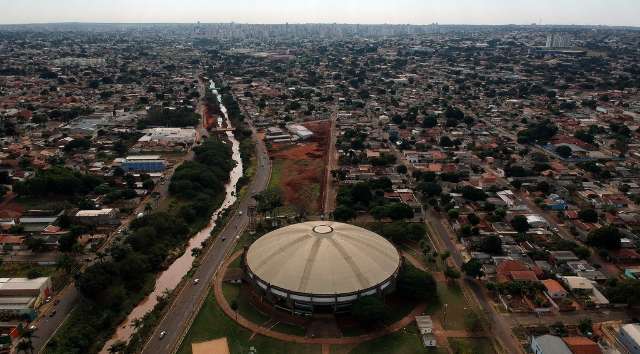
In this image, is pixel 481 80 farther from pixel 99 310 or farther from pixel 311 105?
pixel 99 310

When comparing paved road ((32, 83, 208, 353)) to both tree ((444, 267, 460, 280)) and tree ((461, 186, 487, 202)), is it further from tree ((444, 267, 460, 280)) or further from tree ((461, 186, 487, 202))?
tree ((461, 186, 487, 202))

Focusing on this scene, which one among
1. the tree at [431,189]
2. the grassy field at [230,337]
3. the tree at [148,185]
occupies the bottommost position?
the grassy field at [230,337]

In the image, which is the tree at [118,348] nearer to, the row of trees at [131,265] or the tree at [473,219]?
the row of trees at [131,265]

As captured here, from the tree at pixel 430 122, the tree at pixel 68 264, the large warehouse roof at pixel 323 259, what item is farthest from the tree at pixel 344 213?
the tree at pixel 430 122

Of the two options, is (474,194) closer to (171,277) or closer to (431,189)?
(431,189)

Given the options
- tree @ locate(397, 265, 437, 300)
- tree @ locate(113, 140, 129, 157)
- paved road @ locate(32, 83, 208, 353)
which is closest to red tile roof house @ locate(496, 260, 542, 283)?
tree @ locate(397, 265, 437, 300)
